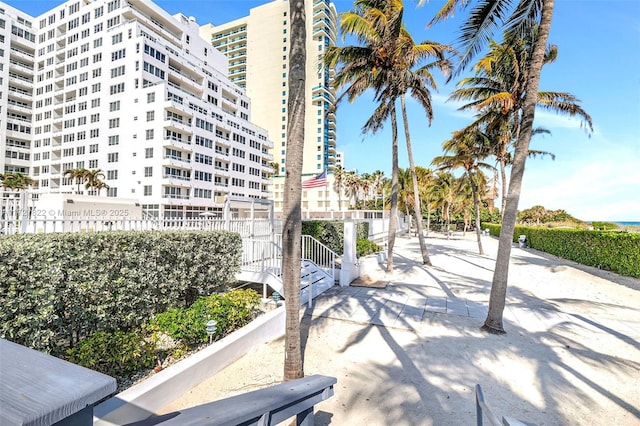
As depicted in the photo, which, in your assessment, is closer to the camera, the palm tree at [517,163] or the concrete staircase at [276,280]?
the palm tree at [517,163]

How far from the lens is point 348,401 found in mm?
3949

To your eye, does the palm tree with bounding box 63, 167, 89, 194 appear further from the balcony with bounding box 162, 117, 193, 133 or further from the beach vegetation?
the beach vegetation

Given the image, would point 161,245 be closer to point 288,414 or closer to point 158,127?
point 288,414

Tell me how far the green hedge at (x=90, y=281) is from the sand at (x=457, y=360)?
71.4 inches

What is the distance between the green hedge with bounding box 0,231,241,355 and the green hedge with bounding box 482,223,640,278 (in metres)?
15.7

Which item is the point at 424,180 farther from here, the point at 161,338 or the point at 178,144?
the point at 161,338

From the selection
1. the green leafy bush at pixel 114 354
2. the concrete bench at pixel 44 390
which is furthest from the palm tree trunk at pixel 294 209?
the concrete bench at pixel 44 390

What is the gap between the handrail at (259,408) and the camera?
1.48m

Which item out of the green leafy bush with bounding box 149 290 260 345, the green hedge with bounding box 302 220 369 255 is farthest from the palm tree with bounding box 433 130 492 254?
the green leafy bush with bounding box 149 290 260 345

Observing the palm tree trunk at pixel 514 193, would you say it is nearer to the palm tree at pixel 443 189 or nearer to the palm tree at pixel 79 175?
the palm tree at pixel 443 189

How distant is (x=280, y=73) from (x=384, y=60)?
79049 mm

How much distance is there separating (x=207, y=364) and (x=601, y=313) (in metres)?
9.44

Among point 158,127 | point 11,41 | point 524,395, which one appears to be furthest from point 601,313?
point 11,41

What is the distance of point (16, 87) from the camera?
158ft
